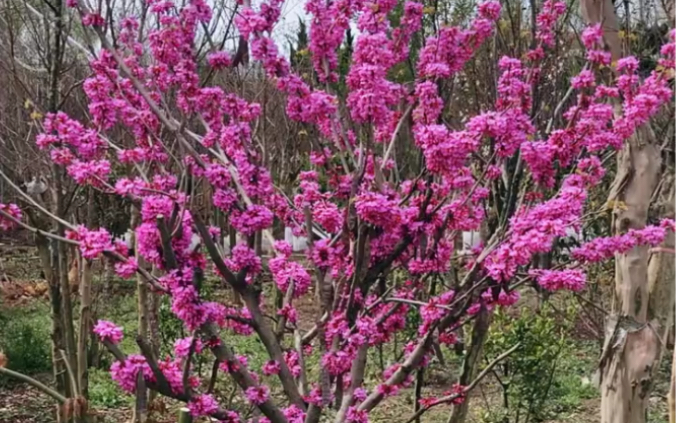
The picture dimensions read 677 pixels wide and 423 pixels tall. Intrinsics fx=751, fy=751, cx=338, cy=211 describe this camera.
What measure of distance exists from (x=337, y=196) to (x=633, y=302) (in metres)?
1.62

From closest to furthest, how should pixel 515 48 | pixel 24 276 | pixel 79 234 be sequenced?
1. pixel 79 234
2. pixel 515 48
3. pixel 24 276

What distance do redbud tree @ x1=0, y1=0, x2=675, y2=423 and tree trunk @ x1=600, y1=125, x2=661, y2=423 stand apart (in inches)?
14.3

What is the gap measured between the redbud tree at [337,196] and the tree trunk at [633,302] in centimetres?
36

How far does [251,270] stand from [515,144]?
4.10 ft

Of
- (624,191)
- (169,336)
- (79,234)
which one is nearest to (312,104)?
(79,234)

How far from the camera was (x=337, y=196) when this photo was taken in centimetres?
357

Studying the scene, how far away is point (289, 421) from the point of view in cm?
335

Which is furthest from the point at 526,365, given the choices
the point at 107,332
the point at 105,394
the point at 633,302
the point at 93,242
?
the point at 105,394

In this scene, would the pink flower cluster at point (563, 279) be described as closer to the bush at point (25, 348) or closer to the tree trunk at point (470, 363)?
the tree trunk at point (470, 363)

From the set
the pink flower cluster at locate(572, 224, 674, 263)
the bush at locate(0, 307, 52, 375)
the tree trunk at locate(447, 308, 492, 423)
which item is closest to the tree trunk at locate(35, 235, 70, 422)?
the tree trunk at locate(447, 308, 492, 423)

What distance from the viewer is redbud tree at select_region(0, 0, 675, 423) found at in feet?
9.90

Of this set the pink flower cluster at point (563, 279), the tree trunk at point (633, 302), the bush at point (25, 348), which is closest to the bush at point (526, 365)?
the tree trunk at point (633, 302)

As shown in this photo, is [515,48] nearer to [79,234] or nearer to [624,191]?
[624,191]

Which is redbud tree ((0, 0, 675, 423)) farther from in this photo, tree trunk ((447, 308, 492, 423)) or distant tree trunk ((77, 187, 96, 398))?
distant tree trunk ((77, 187, 96, 398))
